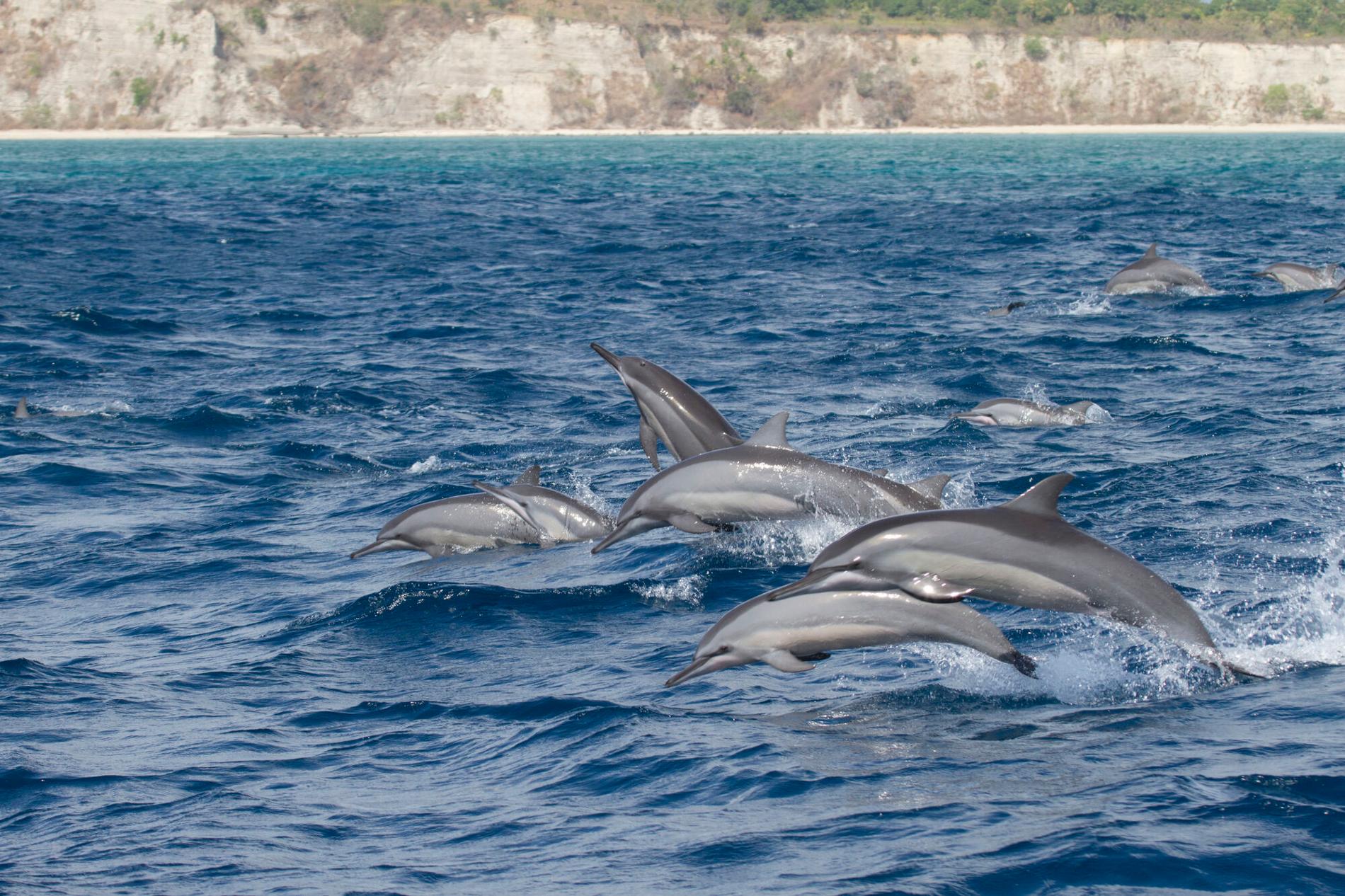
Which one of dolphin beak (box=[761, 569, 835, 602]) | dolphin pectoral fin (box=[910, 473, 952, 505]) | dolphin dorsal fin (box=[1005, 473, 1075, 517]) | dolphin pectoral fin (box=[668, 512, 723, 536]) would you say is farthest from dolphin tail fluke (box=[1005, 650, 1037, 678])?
dolphin pectoral fin (box=[668, 512, 723, 536])

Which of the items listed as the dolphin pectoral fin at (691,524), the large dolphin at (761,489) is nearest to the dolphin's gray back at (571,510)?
the large dolphin at (761,489)

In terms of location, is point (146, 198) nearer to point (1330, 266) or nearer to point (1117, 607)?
point (1330, 266)

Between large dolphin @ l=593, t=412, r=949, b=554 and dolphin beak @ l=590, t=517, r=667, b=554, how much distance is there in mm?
35

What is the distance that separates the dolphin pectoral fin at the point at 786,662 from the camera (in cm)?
732

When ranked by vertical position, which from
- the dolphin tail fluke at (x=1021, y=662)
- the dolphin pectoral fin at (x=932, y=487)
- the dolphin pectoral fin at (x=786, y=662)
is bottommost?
the dolphin pectoral fin at (x=786, y=662)

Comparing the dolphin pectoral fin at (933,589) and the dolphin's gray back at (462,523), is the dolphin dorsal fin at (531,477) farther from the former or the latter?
the dolphin pectoral fin at (933,589)

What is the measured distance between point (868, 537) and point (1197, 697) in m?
1.81

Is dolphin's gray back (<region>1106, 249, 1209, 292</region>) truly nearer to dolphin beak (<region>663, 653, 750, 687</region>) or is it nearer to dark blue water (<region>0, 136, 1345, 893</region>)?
dark blue water (<region>0, 136, 1345, 893</region>)

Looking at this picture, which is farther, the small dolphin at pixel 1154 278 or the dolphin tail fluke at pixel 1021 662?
the small dolphin at pixel 1154 278

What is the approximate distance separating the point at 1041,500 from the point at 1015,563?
1.09 ft

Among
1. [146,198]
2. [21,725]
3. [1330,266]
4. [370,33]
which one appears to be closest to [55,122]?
[370,33]

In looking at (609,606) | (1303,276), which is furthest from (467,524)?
(1303,276)

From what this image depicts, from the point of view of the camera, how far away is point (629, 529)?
10078 millimetres

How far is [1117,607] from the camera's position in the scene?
7273 mm
